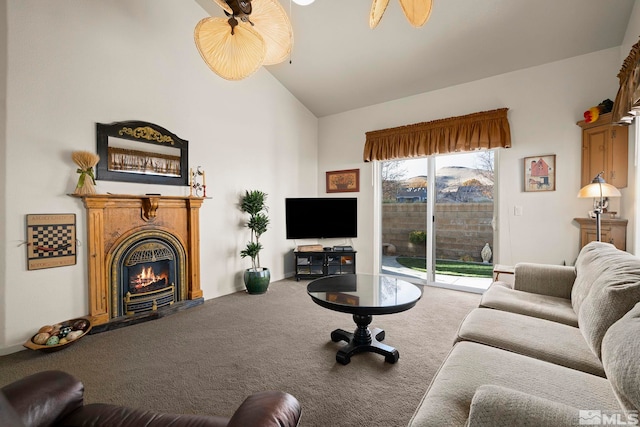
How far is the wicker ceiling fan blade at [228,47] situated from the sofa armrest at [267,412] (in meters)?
2.11

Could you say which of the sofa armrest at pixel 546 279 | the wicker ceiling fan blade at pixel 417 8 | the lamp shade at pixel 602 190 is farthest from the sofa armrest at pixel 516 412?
the lamp shade at pixel 602 190

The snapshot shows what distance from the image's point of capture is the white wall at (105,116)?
2.37m

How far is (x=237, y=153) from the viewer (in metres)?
4.10

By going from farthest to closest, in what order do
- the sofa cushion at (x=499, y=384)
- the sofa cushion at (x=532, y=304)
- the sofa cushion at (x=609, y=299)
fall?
the sofa cushion at (x=532, y=304), the sofa cushion at (x=609, y=299), the sofa cushion at (x=499, y=384)

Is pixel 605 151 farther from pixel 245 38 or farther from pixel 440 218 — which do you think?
pixel 245 38

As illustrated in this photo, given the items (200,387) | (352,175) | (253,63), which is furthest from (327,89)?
(200,387)

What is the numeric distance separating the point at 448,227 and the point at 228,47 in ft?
11.9

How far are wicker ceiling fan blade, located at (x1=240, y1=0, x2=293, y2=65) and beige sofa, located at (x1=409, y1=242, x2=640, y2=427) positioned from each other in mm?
2255

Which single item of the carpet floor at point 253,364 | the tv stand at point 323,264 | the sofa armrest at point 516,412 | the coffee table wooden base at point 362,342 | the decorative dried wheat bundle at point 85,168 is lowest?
the carpet floor at point 253,364

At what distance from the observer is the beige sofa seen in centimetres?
81

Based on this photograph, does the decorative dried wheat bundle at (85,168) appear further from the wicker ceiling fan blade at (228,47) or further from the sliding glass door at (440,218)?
the sliding glass door at (440,218)

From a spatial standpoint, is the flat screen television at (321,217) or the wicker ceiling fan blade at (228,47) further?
the flat screen television at (321,217)

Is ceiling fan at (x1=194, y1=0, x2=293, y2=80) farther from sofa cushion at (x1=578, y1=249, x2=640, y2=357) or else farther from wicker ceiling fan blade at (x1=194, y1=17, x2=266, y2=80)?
sofa cushion at (x1=578, y1=249, x2=640, y2=357)

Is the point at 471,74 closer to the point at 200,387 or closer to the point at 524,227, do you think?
the point at 524,227
